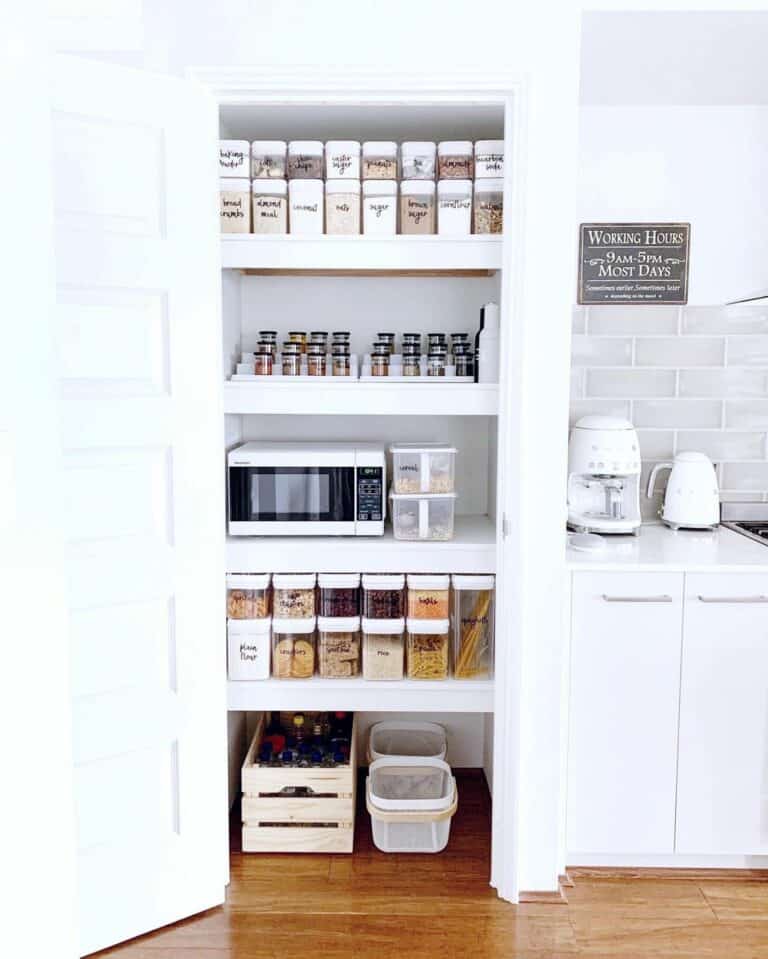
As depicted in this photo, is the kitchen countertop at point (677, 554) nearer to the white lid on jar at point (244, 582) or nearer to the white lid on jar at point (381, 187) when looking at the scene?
the white lid on jar at point (244, 582)

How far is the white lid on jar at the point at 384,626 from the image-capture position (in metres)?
2.34

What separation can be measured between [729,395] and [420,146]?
1368mm

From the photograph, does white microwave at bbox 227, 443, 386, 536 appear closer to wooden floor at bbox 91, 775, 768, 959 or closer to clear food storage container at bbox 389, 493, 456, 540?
clear food storage container at bbox 389, 493, 456, 540

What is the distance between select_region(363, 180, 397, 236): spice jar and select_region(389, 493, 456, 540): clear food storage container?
73 cm

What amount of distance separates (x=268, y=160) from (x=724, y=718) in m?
1.96

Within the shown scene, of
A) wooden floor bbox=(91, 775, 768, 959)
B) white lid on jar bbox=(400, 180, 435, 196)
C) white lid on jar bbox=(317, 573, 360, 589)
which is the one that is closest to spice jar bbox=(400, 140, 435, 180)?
white lid on jar bbox=(400, 180, 435, 196)

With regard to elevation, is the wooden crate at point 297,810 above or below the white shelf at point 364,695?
below

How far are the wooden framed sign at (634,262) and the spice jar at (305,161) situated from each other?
0.98m

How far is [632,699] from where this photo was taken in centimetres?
229

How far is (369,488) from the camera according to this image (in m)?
2.34

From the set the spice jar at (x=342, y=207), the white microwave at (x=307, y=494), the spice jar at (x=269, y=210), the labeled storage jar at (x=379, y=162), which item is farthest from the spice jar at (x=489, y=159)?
the white microwave at (x=307, y=494)

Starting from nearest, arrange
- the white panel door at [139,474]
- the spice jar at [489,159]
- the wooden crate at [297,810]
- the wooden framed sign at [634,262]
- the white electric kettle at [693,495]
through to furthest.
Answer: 1. the white panel door at [139,474]
2. the spice jar at [489,159]
3. the wooden crate at [297,810]
4. the white electric kettle at [693,495]
5. the wooden framed sign at [634,262]

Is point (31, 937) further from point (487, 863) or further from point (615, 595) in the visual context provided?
point (615, 595)

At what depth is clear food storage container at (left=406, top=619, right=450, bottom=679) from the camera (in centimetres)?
235
